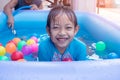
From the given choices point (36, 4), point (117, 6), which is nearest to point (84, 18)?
point (36, 4)

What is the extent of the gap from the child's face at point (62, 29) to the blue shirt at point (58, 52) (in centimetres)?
13

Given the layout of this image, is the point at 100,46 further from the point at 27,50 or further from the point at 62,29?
the point at 62,29

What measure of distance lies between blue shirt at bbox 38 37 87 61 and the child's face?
13 cm

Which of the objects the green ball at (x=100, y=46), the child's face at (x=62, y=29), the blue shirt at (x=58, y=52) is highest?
the child's face at (x=62, y=29)

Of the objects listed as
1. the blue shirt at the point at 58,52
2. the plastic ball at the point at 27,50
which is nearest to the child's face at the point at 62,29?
the blue shirt at the point at 58,52

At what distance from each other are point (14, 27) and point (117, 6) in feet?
18.7

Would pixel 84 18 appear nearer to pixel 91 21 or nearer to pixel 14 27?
pixel 91 21

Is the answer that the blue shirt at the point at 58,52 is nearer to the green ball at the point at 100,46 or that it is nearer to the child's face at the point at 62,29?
the child's face at the point at 62,29

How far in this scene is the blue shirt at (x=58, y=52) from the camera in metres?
1.42

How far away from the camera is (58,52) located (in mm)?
1426

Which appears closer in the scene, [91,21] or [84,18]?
[91,21]

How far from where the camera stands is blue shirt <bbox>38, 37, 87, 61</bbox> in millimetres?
1423

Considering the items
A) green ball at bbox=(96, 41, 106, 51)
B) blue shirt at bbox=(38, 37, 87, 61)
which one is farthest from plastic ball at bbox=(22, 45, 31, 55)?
green ball at bbox=(96, 41, 106, 51)

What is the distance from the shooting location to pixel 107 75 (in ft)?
3.14
